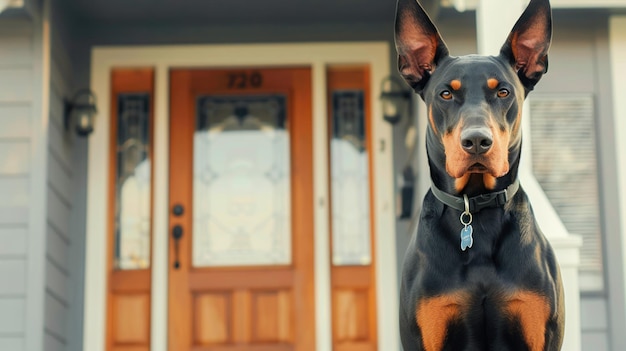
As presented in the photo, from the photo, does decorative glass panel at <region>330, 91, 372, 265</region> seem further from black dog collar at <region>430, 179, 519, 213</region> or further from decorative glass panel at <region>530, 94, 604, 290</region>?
black dog collar at <region>430, 179, 519, 213</region>

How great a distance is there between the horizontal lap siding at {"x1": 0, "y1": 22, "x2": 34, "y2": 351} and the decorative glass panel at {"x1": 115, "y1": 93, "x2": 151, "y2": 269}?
813 millimetres

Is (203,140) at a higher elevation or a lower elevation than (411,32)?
higher

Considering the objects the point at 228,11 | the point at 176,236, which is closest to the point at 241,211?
the point at 176,236

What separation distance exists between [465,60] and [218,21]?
394cm

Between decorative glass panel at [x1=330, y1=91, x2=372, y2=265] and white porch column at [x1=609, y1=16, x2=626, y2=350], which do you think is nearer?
white porch column at [x1=609, y1=16, x2=626, y2=350]

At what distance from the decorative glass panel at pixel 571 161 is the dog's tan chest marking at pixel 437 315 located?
350 cm

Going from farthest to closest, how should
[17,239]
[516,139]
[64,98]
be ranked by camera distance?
[64,98], [17,239], [516,139]

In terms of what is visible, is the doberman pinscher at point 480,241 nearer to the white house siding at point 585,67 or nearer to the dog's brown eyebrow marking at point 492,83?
the dog's brown eyebrow marking at point 492,83

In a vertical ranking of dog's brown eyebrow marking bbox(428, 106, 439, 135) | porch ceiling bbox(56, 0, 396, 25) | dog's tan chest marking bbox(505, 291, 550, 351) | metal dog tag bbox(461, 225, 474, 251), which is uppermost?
porch ceiling bbox(56, 0, 396, 25)

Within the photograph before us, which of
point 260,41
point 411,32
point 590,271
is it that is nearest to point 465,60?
point 411,32

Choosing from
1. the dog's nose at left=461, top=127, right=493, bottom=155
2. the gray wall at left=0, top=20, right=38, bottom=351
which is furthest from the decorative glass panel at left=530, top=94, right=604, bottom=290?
the dog's nose at left=461, top=127, right=493, bottom=155

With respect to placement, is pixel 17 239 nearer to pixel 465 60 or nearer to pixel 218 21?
pixel 218 21

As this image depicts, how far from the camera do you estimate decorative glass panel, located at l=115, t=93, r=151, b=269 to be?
655 centimetres

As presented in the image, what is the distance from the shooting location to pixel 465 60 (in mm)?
2885
